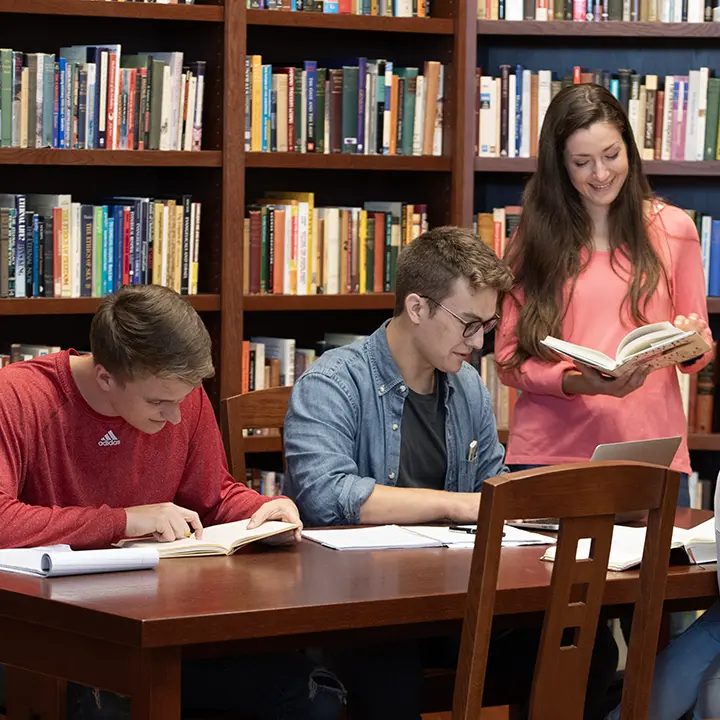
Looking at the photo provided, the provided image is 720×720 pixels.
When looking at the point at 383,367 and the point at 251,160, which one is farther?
the point at 251,160

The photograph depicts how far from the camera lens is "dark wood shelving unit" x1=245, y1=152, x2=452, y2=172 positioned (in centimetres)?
382

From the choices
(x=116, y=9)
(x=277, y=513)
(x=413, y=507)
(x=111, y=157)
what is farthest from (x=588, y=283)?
(x=116, y=9)

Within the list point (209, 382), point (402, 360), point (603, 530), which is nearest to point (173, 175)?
point (209, 382)

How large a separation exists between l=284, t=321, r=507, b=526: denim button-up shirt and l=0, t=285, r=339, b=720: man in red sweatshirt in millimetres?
118

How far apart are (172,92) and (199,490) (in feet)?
5.09

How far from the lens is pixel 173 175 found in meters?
3.96

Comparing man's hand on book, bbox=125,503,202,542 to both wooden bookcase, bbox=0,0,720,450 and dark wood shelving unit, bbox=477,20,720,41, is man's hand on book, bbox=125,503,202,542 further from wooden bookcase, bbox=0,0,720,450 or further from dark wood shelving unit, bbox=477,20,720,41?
dark wood shelving unit, bbox=477,20,720,41

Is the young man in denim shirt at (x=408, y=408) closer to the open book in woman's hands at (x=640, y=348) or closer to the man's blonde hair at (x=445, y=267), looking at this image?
the man's blonde hair at (x=445, y=267)

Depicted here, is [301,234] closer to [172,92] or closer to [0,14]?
[172,92]

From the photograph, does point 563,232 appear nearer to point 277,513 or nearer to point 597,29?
point 277,513

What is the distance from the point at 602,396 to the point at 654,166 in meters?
1.29

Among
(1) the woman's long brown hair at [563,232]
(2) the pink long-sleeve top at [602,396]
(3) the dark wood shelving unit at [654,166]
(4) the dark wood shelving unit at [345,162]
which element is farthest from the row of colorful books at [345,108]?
(2) the pink long-sleeve top at [602,396]

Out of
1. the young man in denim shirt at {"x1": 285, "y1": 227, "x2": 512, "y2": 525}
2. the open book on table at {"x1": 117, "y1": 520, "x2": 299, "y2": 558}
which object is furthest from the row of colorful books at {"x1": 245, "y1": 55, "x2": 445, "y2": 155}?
the open book on table at {"x1": 117, "y1": 520, "x2": 299, "y2": 558}

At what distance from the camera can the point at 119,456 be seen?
2389 mm
